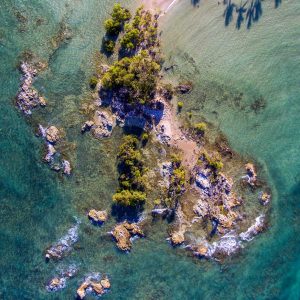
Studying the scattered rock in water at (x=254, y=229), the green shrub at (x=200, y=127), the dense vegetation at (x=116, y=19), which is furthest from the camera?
the scattered rock in water at (x=254, y=229)

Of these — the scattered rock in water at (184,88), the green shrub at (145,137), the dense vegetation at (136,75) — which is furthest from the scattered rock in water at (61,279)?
the scattered rock in water at (184,88)

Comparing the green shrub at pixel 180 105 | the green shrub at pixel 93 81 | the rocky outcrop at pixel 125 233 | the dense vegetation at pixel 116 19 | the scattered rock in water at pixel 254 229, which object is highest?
the dense vegetation at pixel 116 19

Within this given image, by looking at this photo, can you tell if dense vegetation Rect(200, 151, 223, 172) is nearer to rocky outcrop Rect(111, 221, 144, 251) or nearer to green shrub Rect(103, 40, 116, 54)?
rocky outcrop Rect(111, 221, 144, 251)

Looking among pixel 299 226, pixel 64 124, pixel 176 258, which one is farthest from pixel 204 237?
pixel 64 124

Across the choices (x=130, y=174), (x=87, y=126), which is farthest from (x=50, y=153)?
(x=130, y=174)

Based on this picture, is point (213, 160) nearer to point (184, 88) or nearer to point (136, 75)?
point (184, 88)

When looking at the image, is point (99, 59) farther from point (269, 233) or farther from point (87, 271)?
point (269, 233)

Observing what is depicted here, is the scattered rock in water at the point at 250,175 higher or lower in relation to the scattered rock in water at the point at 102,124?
higher

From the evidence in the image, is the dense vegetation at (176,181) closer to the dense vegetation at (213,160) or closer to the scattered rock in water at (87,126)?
the dense vegetation at (213,160)

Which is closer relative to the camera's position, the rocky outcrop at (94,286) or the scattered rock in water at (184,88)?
the scattered rock in water at (184,88)
